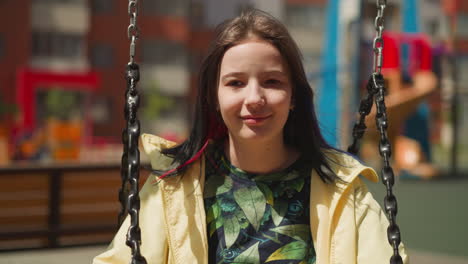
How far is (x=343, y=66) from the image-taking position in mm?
9242

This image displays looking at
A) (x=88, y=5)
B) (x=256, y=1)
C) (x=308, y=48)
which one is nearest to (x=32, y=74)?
(x=256, y=1)

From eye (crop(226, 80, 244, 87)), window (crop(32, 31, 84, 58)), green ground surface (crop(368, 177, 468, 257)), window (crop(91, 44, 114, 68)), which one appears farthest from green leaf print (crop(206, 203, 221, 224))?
window (crop(91, 44, 114, 68))

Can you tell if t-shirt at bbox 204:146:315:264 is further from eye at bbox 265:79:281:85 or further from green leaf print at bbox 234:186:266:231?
eye at bbox 265:79:281:85

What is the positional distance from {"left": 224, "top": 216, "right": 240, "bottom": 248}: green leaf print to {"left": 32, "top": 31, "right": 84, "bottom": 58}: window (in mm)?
27594

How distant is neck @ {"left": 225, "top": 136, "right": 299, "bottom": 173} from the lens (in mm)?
1946

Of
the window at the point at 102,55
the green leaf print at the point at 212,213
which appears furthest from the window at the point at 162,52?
the green leaf print at the point at 212,213

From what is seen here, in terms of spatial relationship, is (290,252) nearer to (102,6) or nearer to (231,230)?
(231,230)

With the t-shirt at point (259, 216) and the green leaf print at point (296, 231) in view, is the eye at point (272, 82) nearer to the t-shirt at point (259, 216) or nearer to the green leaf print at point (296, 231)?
the t-shirt at point (259, 216)

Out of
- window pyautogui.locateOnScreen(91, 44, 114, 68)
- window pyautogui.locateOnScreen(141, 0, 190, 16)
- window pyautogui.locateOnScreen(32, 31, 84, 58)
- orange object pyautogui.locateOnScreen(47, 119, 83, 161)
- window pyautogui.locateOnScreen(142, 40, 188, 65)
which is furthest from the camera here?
window pyautogui.locateOnScreen(141, 0, 190, 16)

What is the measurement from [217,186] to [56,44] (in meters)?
27.8

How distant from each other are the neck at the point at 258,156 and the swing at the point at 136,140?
1.06ft

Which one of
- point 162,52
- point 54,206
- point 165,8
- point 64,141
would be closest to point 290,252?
point 54,206

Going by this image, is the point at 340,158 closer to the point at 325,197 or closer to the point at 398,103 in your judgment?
the point at 325,197

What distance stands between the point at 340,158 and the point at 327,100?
24.3 ft
